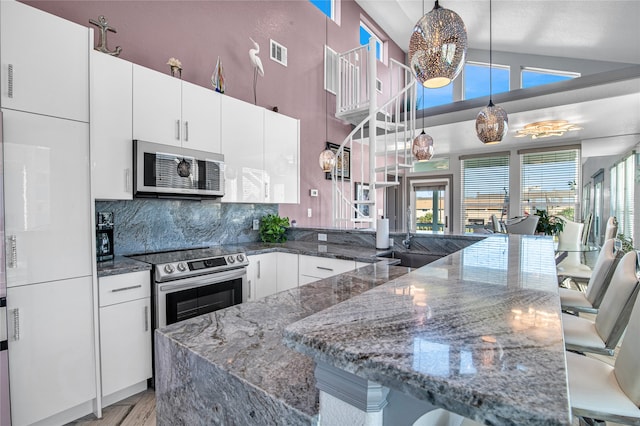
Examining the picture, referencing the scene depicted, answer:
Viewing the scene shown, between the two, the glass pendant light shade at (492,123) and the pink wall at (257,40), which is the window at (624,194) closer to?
the glass pendant light shade at (492,123)

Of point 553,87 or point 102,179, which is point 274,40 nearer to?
point 102,179

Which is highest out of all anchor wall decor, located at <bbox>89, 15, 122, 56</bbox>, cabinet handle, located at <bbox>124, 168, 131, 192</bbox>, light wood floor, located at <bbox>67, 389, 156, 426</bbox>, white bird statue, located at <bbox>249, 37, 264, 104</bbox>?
white bird statue, located at <bbox>249, 37, 264, 104</bbox>

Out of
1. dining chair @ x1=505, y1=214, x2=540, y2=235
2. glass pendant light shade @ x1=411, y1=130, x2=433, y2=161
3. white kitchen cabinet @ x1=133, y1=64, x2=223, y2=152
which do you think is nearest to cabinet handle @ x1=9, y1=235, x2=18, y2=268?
white kitchen cabinet @ x1=133, y1=64, x2=223, y2=152

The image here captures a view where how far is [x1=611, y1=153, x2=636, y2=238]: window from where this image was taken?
5.88 metres

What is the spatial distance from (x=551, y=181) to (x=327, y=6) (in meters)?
5.75

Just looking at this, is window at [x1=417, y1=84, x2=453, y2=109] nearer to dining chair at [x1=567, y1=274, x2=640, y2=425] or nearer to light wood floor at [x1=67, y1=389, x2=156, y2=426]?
dining chair at [x1=567, y1=274, x2=640, y2=425]

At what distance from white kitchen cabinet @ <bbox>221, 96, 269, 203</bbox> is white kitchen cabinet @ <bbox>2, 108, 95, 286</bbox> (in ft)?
4.09

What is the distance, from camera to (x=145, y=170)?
2.35 metres

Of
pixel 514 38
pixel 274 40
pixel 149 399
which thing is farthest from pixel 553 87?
pixel 149 399

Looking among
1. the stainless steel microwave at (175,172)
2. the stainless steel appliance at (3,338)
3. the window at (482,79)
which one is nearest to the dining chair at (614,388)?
the stainless steel appliance at (3,338)

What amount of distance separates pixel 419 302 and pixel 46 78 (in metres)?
2.31

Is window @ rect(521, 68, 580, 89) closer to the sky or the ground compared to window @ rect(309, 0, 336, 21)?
closer to the ground

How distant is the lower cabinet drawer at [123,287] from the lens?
1.96 meters

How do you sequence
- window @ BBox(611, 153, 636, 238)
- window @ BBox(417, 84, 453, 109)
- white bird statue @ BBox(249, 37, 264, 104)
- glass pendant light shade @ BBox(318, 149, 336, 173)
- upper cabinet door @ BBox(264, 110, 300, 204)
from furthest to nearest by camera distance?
window @ BBox(417, 84, 453, 109)
window @ BBox(611, 153, 636, 238)
glass pendant light shade @ BBox(318, 149, 336, 173)
white bird statue @ BBox(249, 37, 264, 104)
upper cabinet door @ BBox(264, 110, 300, 204)
